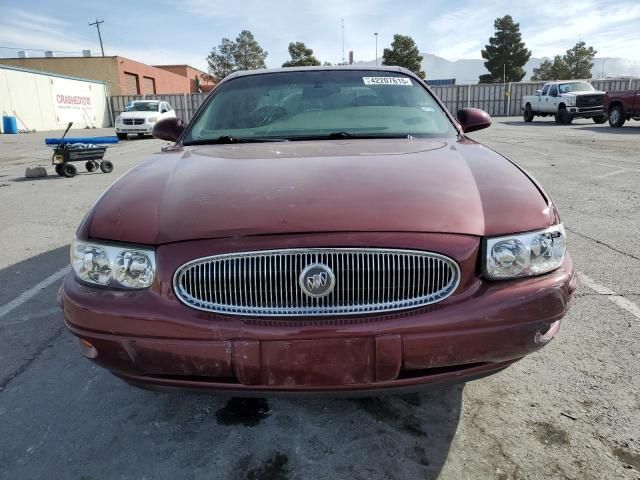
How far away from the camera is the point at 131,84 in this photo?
43.2m

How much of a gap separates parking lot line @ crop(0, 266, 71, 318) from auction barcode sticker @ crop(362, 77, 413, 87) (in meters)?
2.54

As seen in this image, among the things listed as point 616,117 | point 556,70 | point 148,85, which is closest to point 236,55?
point 148,85

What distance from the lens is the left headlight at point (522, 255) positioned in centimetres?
165

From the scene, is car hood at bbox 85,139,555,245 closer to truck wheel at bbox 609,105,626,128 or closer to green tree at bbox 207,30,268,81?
truck wheel at bbox 609,105,626,128

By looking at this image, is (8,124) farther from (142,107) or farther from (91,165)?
(91,165)

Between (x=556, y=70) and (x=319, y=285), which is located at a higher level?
(x=556, y=70)

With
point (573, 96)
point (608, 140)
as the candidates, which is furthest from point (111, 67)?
point (608, 140)

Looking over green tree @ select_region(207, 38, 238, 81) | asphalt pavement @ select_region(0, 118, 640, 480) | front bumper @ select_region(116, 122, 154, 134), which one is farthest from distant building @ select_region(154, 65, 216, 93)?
asphalt pavement @ select_region(0, 118, 640, 480)

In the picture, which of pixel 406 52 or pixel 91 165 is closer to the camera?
pixel 91 165

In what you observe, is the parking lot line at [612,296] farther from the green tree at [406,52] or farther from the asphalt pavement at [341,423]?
the green tree at [406,52]

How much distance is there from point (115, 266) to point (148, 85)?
5056 cm

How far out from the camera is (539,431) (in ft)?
6.32

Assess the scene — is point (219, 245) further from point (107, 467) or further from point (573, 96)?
point (573, 96)

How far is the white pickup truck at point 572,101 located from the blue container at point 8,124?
27.0 m
